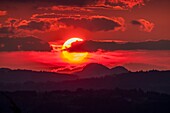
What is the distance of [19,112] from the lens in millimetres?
20703

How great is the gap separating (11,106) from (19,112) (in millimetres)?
431

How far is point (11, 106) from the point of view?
20.9 m
